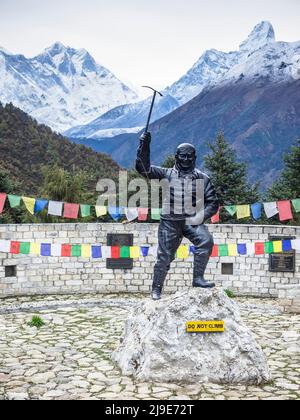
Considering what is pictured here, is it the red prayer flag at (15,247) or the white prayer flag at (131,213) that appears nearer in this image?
the red prayer flag at (15,247)

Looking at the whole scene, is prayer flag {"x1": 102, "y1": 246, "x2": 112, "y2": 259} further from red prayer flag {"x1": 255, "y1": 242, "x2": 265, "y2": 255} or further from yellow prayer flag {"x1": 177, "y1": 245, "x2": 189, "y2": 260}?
red prayer flag {"x1": 255, "y1": 242, "x2": 265, "y2": 255}

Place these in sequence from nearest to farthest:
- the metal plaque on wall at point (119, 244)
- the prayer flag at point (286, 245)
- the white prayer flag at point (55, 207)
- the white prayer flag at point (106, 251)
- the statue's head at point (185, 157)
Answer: the statue's head at point (185, 157) < the white prayer flag at point (55, 207) < the white prayer flag at point (106, 251) < the prayer flag at point (286, 245) < the metal plaque on wall at point (119, 244)

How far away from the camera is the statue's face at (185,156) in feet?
24.5

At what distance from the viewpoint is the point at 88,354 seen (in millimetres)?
7980

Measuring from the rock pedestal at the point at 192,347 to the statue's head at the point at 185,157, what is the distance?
1.77 metres

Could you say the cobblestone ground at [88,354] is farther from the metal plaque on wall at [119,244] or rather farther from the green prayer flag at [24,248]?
the metal plaque on wall at [119,244]

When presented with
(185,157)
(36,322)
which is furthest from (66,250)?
(185,157)

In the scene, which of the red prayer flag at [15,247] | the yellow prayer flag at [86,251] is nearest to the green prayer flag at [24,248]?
the red prayer flag at [15,247]

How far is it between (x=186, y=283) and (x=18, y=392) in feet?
27.0

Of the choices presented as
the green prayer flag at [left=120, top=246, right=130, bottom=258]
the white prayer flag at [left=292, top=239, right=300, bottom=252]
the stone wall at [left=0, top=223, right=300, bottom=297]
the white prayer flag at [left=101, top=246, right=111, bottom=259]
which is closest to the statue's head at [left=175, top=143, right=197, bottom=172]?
the white prayer flag at [left=101, top=246, right=111, bottom=259]

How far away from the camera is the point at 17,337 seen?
29.5 feet

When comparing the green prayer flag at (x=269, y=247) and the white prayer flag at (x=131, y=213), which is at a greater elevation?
the white prayer flag at (x=131, y=213)

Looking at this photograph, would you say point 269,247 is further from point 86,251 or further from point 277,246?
point 86,251
